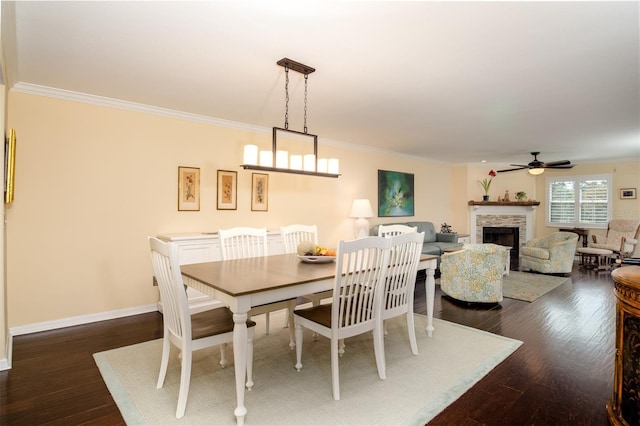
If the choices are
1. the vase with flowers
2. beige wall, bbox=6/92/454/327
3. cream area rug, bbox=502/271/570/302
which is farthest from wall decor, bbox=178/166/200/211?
the vase with flowers

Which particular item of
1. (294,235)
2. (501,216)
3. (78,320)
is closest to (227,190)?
(294,235)

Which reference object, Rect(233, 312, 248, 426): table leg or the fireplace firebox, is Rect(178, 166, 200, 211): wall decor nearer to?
Rect(233, 312, 248, 426): table leg

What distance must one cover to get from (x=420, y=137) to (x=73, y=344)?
5.07 m

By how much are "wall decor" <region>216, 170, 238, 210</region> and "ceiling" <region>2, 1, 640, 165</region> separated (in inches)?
29.2

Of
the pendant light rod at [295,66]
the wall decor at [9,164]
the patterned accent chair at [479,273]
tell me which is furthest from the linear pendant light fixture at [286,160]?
the patterned accent chair at [479,273]

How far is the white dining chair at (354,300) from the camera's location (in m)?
2.19

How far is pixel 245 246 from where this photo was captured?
10.7 feet

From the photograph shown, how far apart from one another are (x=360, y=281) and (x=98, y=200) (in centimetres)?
297

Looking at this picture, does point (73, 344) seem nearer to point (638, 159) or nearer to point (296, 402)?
point (296, 402)

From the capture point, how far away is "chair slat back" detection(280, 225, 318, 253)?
11.5 feet

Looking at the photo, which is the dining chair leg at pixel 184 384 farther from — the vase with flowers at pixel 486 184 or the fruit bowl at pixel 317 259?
the vase with flowers at pixel 486 184

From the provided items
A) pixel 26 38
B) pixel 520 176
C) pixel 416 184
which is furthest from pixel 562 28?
pixel 520 176

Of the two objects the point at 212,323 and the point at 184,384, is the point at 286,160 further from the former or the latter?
the point at 184,384

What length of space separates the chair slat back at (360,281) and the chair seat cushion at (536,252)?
516 centimetres
